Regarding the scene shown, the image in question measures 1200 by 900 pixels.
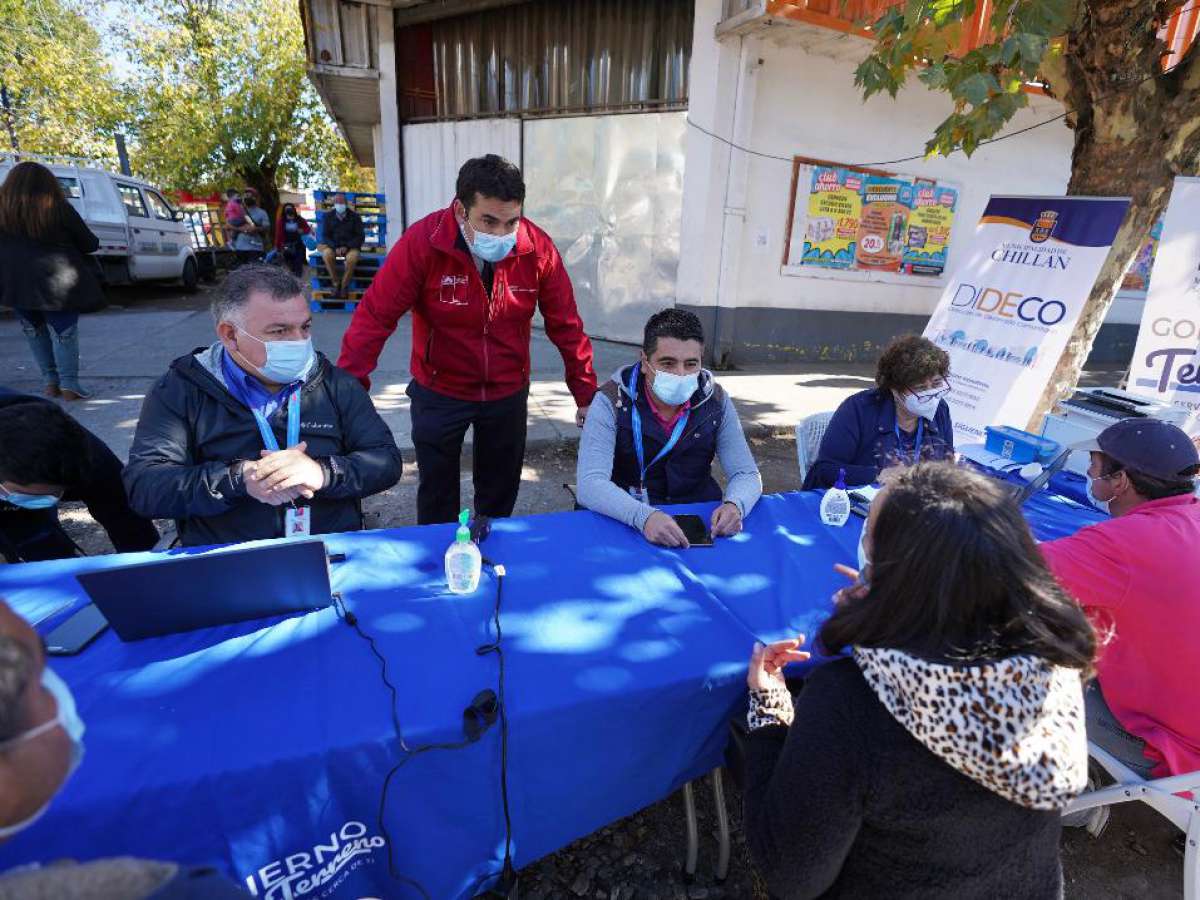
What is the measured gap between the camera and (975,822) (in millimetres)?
1047

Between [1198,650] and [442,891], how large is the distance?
1872 millimetres

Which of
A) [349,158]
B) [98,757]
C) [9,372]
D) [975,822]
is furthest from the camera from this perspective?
[349,158]

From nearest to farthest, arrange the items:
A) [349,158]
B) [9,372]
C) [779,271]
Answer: [9,372], [779,271], [349,158]

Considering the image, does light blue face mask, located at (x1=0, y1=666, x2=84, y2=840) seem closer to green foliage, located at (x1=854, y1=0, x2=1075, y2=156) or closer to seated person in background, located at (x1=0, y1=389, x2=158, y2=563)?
seated person in background, located at (x1=0, y1=389, x2=158, y2=563)

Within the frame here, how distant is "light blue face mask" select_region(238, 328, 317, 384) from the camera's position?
2127 millimetres

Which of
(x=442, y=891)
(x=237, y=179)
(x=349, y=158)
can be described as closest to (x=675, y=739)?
(x=442, y=891)

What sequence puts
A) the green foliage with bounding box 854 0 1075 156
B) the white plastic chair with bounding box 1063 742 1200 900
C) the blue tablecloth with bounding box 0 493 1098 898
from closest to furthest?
the blue tablecloth with bounding box 0 493 1098 898 → the white plastic chair with bounding box 1063 742 1200 900 → the green foliage with bounding box 854 0 1075 156

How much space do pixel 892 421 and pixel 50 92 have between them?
77.9 feet

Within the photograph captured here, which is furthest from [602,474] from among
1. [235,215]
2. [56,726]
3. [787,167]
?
[235,215]

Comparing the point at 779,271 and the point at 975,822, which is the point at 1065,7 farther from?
the point at 779,271

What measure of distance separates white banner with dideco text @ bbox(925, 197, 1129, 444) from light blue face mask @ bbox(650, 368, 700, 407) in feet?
9.95

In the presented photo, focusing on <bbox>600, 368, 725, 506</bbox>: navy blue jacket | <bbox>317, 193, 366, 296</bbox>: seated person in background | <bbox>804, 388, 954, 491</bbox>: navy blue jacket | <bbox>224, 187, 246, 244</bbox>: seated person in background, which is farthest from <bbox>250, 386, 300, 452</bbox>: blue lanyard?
<bbox>224, 187, 246, 244</bbox>: seated person in background

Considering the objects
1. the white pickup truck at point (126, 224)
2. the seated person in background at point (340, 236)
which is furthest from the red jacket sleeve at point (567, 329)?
the white pickup truck at point (126, 224)

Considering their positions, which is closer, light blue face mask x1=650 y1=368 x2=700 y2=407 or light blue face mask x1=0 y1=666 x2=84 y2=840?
light blue face mask x1=0 y1=666 x2=84 y2=840
